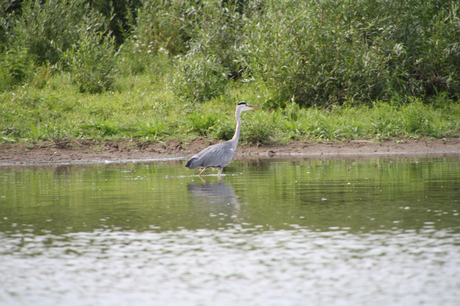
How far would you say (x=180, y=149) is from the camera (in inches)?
648

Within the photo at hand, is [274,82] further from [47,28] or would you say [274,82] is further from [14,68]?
[47,28]

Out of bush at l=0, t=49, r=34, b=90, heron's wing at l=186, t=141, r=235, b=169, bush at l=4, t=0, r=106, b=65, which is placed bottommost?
heron's wing at l=186, t=141, r=235, b=169

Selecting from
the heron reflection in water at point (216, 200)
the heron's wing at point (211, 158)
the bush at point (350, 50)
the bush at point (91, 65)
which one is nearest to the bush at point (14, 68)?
the bush at point (91, 65)

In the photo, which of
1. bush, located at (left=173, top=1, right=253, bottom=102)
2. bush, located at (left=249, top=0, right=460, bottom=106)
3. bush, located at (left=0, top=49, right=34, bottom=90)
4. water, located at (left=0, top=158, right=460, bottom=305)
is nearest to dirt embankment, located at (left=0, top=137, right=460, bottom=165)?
bush, located at (left=249, top=0, right=460, bottom=106)

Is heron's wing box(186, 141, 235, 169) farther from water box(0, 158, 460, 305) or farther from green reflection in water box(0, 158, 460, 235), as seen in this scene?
water box(0, 158, 460, 305)

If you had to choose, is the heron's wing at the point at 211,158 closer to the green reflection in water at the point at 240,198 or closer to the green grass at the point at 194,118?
the green reflection in water at the point at 240,198

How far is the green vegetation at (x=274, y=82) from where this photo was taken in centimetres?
1752

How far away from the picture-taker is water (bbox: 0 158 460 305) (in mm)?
4438

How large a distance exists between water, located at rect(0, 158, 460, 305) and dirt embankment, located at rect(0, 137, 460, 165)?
510cm

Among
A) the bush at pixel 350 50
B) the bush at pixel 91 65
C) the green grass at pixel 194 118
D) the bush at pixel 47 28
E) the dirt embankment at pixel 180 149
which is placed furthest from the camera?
the bush at pixel 47 28

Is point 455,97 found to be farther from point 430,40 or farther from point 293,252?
point 293,252

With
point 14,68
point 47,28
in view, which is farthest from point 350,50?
point 47,28

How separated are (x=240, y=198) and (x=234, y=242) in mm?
2797

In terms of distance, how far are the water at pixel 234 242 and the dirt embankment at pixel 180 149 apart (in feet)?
16.7
